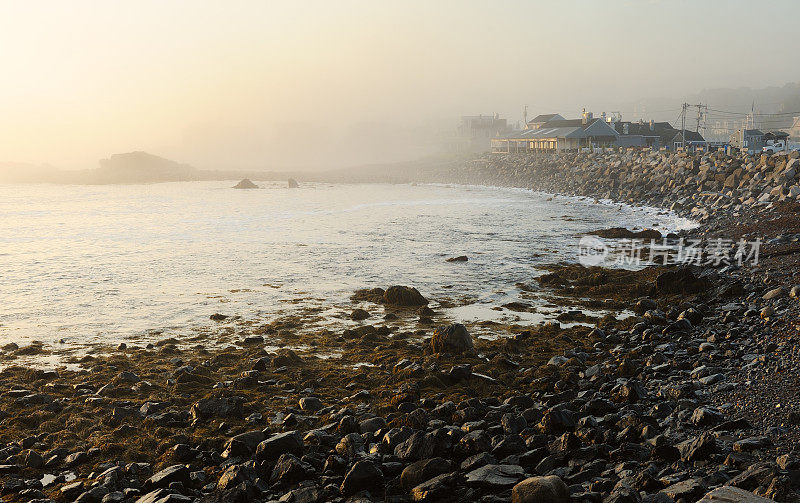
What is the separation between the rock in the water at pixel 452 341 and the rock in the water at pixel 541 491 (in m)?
5.71

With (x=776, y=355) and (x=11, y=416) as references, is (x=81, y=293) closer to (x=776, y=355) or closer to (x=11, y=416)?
(x=11, y=416)

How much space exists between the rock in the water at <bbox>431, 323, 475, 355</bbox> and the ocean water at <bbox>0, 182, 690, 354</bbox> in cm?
324

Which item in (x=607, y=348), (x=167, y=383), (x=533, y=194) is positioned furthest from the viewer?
(x=533, y=194)

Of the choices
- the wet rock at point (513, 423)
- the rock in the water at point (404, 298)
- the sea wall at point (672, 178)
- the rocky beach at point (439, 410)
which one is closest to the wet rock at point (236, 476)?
the rocky beach at point (439, 410)

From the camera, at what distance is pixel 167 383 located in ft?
35.8

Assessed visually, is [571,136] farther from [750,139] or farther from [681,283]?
[681,283]

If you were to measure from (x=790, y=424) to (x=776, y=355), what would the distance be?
2.77 m

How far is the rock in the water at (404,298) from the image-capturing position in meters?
17.0

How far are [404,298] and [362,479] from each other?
990 centimetres

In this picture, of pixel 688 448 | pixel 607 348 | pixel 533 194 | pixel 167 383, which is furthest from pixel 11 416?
pixel 533 194

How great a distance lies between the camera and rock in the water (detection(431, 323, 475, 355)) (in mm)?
12430

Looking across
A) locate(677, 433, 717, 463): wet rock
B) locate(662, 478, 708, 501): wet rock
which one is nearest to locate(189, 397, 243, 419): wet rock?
locate(662, 478, 708, 501): wet rock

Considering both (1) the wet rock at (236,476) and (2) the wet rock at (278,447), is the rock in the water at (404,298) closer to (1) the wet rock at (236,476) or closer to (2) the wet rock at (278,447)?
(2) the wet rock at (278,447)

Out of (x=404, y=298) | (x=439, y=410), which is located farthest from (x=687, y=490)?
(x=404, y=298)
